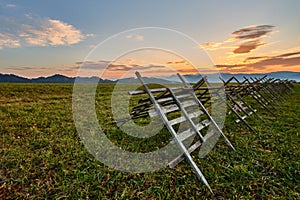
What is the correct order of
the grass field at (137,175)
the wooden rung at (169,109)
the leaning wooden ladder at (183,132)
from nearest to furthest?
the grass field at (137,175) → the leaning wooden ladder at (183,132) → the wooden rung at (169,109)

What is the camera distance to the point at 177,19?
428 inches

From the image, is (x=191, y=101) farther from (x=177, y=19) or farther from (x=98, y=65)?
(x=177, y=19)

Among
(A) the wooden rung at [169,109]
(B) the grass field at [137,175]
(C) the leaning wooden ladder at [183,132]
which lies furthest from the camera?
(A) the wooden rung at [169,109]

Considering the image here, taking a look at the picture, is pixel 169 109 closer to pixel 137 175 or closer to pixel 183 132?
pixel 183 132

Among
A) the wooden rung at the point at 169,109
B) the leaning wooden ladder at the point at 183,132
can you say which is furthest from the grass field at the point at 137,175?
the wooden rung at the point at 169,109

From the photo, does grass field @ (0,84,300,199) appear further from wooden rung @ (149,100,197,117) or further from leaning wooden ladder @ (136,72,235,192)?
wooden rung @ (149,100,197,117)

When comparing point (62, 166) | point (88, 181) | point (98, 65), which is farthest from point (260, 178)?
point (98, 65)

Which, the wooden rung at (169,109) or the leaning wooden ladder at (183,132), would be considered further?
the wooden rung at (169,109)

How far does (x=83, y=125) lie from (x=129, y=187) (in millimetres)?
4236

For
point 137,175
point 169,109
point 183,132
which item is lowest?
point 137,175

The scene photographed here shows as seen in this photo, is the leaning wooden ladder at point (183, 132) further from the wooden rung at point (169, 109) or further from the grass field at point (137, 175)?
the grass field at point (137, 175)

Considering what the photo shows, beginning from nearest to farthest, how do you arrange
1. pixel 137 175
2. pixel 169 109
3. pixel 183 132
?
pixel 137 175
pixel 183 132
pixel 169 109

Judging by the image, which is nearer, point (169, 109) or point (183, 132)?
point (183, 132)

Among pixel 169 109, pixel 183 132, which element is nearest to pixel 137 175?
pixel 183 132
